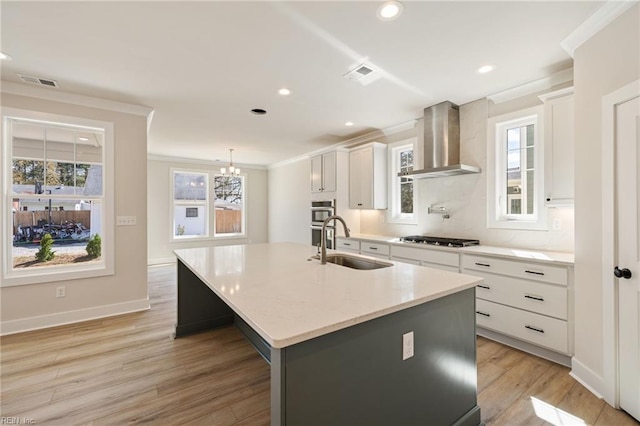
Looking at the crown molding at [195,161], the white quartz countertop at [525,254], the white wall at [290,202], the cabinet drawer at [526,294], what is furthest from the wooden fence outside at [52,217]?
the cabinet drawer at [526,294]

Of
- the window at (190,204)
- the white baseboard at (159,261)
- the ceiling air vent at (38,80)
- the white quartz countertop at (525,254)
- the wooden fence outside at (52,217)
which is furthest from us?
the window at (190,204)

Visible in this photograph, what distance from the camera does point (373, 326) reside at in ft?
3.85

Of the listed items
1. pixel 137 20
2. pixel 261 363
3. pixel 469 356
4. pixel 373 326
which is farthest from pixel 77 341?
pixel 469 356

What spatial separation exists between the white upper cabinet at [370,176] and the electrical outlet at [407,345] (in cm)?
322

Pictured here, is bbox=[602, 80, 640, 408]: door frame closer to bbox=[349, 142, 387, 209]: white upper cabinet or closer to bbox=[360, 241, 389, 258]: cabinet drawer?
bbox=[360, 241, 389, 258]: cabinet drawer

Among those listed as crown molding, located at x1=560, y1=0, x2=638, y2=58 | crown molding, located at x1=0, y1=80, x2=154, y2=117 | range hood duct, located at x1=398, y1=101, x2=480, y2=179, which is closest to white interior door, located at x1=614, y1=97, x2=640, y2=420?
crown molding, located at x1=560, y1=0, x2=638, y2=58

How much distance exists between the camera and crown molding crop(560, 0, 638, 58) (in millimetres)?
1717

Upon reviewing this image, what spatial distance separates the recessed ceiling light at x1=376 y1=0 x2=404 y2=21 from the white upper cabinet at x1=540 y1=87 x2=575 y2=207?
171 centimetres

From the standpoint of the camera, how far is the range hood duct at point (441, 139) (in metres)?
3.42

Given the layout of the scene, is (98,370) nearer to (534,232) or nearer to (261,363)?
(261,363)

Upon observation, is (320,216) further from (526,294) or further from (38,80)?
(38,80)

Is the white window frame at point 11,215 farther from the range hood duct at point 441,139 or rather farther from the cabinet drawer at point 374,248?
the range hood duct at point 441,139

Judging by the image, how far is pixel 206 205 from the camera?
23.6 feet

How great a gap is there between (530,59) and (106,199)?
461 centimetres
